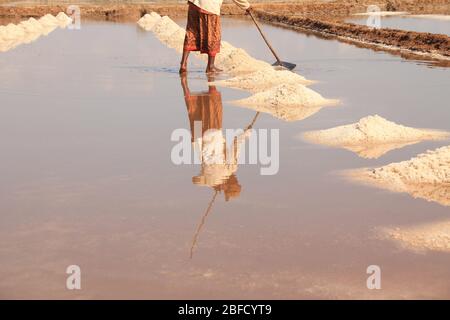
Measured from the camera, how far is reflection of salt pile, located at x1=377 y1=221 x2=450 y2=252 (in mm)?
3414

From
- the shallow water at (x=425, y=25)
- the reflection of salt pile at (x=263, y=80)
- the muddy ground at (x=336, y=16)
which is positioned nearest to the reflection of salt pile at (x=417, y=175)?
the reflection of salt pile at (x=263, y=80)

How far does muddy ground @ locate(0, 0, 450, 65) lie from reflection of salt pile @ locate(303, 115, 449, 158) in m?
6.31

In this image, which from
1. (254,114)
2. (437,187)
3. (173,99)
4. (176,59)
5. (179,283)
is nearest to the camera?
(179,283)

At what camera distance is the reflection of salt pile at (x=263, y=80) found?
28.5ft

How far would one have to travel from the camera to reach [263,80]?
8.75m

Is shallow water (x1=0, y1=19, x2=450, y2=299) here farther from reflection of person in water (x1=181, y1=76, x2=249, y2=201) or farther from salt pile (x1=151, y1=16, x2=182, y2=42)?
salt pile (x1=151, y1=16, x2=182, y2=42)

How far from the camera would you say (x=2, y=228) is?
3.64 m

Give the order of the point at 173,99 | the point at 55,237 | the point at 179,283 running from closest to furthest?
the point at 179,283
the point at 55,237
the point at 173,99

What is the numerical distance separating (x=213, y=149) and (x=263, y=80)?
352 cm

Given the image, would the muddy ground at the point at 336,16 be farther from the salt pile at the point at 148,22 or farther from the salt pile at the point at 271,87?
the salt pile at the point at 271,87

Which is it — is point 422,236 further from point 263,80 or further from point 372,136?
point 263,80
